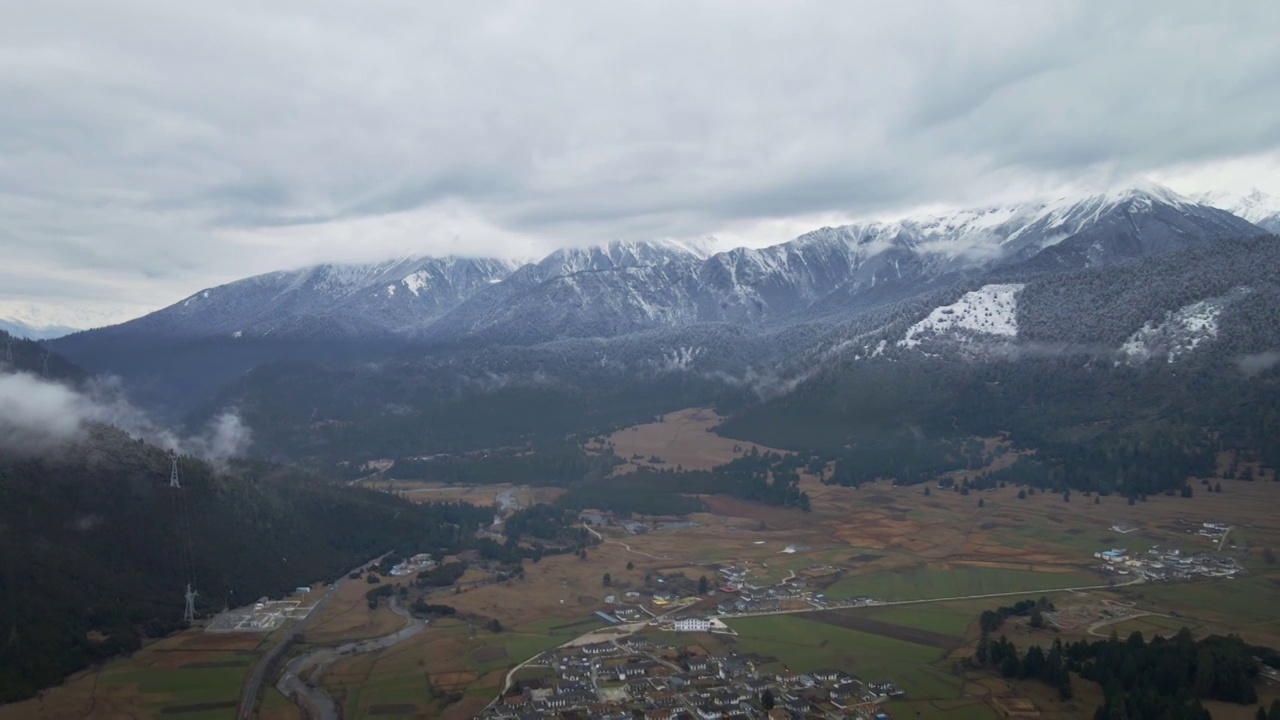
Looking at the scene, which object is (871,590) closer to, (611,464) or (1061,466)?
(1061,466)

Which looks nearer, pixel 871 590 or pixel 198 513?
pixel 871 590

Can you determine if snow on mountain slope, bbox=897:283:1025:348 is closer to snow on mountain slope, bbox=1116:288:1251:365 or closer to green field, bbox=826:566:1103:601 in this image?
snow on mountain slope, bbox=1116:288:1251:365

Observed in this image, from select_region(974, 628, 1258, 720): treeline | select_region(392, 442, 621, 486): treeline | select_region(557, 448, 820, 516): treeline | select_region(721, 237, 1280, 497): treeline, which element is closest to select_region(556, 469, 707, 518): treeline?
select_region(557, 448, 820, 516): treeline

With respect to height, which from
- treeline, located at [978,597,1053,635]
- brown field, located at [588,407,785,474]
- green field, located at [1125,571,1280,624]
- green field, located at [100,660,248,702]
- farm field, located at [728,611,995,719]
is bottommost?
green field, located at [100,660,248,702]

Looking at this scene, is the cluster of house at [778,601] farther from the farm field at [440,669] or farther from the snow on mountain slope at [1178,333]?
the snow on mountain slope at [1178,333]

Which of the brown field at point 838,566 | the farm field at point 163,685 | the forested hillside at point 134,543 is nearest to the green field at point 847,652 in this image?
the brown field at point 838,566

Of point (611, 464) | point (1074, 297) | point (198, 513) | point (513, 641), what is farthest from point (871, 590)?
point (1074, 297)
